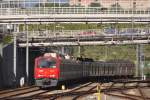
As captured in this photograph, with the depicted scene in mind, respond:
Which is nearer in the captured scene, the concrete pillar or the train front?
the train front

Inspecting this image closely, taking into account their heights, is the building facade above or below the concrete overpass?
above

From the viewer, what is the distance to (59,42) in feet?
202

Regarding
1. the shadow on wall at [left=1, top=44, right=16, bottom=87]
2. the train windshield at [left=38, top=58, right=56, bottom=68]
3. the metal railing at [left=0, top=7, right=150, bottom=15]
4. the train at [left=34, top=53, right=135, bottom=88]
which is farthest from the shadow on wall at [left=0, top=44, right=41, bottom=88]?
the train windshield at [left=38, top=58, right=56, bottom=68]

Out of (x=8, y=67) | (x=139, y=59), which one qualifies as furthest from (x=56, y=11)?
(x=139, y=59)

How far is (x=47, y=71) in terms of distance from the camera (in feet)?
156

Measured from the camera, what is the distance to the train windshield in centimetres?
4728

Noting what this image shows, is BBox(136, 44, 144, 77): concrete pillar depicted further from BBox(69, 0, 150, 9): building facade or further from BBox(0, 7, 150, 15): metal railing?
BBox(0, 7, 150, 15): metal railing

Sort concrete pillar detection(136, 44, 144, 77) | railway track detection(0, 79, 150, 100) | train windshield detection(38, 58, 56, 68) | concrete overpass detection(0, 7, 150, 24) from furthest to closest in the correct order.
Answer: concrete pillar detection(136, 44, 144, 77), concrete overpass detection(0, 7, 150, 24), train windshield detection(38, 58, 56, 68), railway track detection(0, 79, 150, 100)

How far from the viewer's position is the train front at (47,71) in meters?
46.8

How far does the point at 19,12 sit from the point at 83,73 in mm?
10961

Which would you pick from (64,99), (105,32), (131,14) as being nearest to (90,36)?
(105,32)

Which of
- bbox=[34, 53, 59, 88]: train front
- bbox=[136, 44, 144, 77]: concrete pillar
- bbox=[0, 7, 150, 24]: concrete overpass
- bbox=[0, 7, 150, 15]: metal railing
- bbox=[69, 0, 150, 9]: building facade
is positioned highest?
bbox=[69, 0, 150, 9]: building facade

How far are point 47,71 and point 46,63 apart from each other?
2.34 ft

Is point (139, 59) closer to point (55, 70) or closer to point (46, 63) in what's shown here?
point (46, 63)
